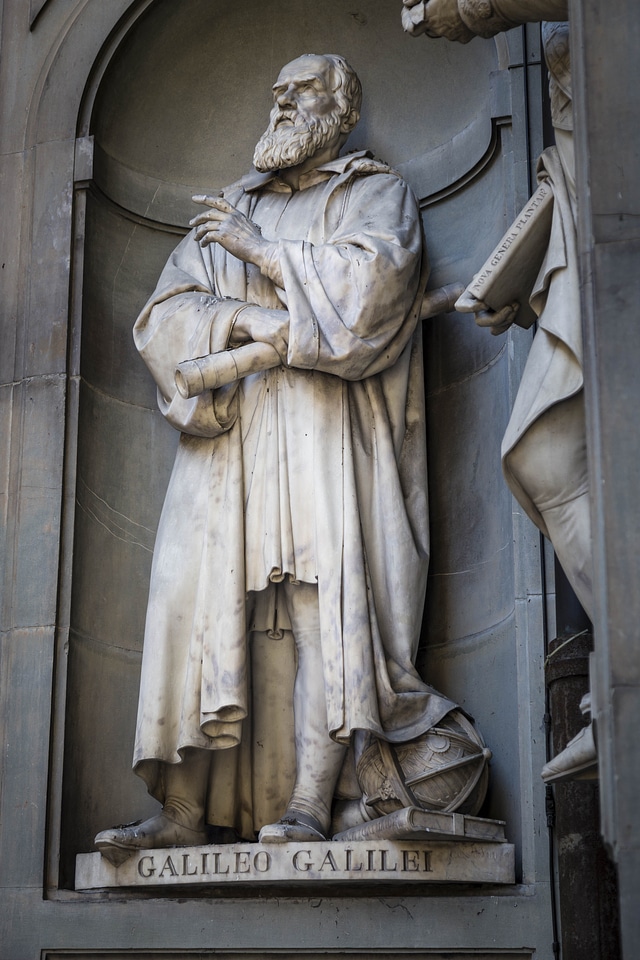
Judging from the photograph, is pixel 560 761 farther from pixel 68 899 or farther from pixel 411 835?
pixel 68 899

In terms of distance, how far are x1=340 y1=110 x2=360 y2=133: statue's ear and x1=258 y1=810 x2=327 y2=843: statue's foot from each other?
99.3 inches

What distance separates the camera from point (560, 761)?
4289mm

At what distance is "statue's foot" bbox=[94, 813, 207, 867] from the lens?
5.39 meters

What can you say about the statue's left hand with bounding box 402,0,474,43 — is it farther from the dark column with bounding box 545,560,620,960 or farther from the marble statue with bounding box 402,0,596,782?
the dark column with bounding box 545,560,620,960

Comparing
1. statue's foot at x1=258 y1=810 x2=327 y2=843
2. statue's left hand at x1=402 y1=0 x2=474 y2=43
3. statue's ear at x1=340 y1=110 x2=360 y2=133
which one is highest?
statue's ear at x1=340 y1=110 x2=360 y2=133

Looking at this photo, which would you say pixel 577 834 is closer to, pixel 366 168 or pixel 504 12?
pixel 504 12

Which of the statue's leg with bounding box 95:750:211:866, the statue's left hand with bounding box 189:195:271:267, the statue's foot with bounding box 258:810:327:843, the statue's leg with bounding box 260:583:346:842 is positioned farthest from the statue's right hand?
the statue's foot with bounding box 258:810:327:843

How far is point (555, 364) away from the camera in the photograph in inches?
179

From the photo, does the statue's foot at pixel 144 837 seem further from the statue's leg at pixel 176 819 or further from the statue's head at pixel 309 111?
the statue's head at pixel 309 111

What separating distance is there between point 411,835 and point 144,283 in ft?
8.53

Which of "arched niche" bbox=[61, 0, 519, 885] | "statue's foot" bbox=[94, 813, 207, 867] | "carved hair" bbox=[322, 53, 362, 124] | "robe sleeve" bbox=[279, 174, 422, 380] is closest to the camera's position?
"statue's foot" bbox=[94, 813, 207, 867]

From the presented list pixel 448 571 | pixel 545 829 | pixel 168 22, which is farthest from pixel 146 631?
pixel 168 22

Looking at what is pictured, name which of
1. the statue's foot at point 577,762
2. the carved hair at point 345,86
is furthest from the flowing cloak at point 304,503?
the statue's foot at point 577,762

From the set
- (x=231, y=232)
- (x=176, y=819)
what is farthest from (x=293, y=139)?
(x=176, y=819)
